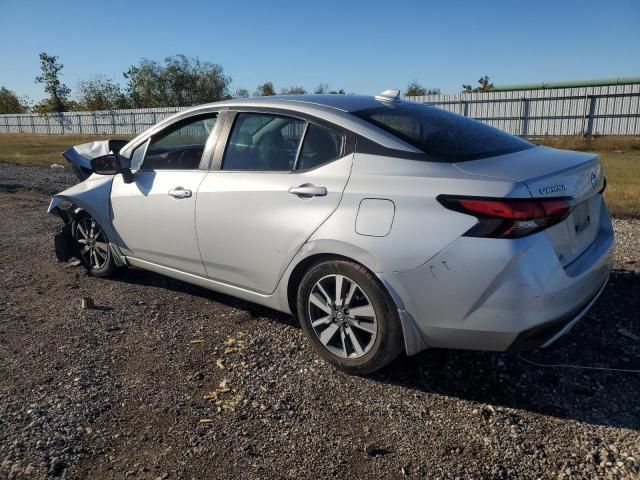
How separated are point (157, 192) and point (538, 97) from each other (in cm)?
2474

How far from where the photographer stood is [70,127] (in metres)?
47.4

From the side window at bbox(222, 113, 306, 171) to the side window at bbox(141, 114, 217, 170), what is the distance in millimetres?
312

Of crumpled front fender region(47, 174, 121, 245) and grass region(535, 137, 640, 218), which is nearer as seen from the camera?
crumpled front fender region(47, 174, 121, 245)

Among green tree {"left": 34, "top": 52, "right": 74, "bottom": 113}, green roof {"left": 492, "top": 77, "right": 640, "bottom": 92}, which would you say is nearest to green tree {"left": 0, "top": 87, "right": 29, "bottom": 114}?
green tree {"left": 34, "top": 52, "right": 74, "bottom": 113}

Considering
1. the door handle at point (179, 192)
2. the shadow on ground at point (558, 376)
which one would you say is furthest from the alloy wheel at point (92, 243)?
the shadow on ground at point (558, 376)

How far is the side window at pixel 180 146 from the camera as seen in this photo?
13.4 feet

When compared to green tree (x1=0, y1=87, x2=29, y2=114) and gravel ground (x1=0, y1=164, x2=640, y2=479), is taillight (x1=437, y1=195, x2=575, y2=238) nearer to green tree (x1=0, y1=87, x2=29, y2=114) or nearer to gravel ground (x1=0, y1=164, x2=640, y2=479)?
gravel ground (x1=0, y1=164, x2=640, y2=479)

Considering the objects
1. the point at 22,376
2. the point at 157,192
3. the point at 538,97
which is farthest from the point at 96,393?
the point at 538,97

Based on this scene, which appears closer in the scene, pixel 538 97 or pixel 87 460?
pixel 87 460

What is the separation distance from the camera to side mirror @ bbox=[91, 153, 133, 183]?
14.6ft

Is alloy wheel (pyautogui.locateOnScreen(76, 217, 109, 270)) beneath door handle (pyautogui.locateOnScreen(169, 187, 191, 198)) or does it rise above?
beneath

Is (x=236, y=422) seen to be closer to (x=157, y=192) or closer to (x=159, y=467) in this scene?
(x=159, y=467)

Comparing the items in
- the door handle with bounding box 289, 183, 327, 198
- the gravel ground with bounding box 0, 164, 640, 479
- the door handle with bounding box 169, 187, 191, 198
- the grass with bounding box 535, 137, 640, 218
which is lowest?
the gravel ground with bounding box 0, 164, 640, 479

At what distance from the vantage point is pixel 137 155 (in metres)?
4.53
